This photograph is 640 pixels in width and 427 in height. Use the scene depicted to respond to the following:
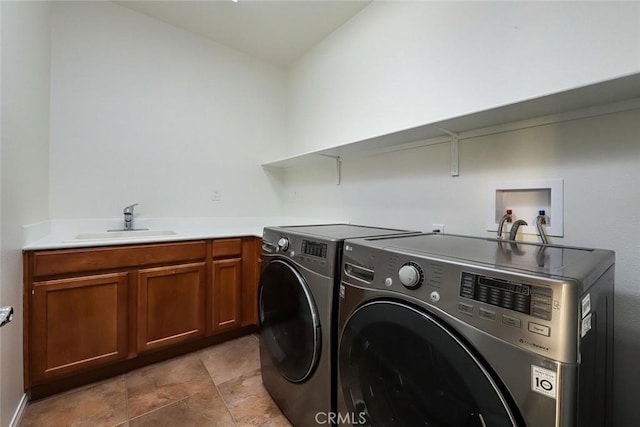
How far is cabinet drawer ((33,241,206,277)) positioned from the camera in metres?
1.48

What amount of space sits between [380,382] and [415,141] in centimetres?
136

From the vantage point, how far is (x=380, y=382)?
2.91ft

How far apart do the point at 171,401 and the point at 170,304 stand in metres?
0.57

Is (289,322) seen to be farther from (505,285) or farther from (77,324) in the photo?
(77,324)

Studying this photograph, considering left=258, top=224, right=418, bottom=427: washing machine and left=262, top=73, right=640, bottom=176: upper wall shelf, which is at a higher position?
left=262, top=73, right=640, bottom=176: upper wall shelf

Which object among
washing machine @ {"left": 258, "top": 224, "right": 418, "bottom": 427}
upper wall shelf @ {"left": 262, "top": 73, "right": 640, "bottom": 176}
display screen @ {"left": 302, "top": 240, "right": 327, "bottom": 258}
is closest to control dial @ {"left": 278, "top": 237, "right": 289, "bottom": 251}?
washing machine @ {"left": 258, "top": 224, "right": 418, "bottom": 427}

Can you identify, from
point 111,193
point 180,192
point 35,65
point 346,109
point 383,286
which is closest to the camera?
point 383,286

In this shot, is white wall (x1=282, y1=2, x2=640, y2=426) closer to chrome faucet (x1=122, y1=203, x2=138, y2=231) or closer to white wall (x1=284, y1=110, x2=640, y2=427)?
white wall (x1=284, y1=110, x2=640, y2=427)

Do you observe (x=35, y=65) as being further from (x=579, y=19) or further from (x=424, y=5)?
(x=579, y=19)

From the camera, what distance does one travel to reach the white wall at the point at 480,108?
3.44 ft

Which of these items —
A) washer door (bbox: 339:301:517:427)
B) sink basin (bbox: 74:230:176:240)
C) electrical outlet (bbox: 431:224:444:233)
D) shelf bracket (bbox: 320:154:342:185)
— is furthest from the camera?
shelf bracket (bbox: 320:154:342:185)

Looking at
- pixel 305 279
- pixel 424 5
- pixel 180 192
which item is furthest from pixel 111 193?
pixel 424 5

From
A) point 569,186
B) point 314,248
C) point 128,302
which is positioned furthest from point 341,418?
point 128,302

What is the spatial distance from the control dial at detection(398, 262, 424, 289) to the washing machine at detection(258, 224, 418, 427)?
1.15ft
